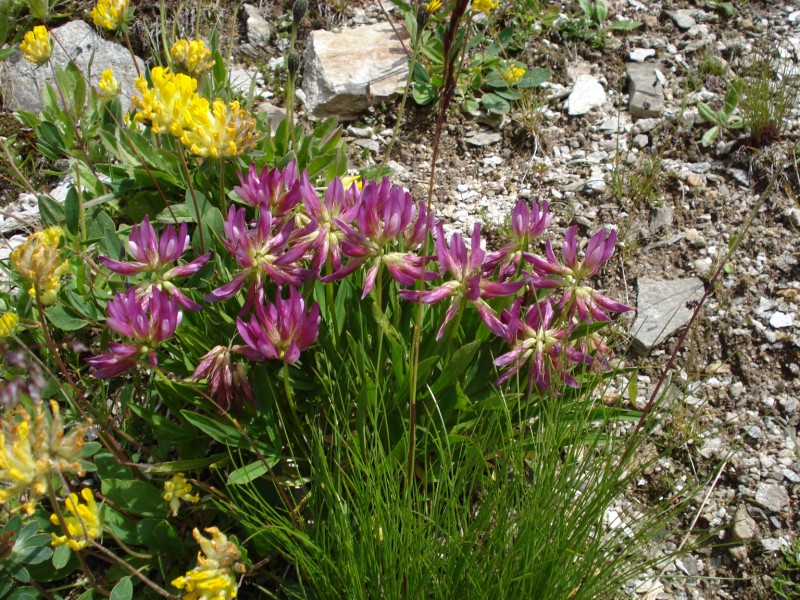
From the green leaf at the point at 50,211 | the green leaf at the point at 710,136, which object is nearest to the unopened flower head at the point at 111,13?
the green leaf at the point at 50,211

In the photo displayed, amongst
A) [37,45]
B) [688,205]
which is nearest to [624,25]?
[688,205]

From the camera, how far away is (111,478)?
212 centimetres

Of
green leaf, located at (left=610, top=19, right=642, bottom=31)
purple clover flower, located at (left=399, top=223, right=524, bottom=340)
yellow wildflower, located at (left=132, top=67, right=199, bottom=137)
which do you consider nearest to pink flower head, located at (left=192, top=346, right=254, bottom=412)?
purple clover flower, located at (left=399, top=223, right=524, bottom=340)

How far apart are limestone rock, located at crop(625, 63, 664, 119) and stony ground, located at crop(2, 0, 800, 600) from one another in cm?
4

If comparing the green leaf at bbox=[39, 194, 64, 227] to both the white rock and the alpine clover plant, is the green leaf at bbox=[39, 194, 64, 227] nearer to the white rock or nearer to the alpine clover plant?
the alpine clover plant

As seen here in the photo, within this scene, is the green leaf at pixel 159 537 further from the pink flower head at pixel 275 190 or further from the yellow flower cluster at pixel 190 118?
the yellow flower cluster at pixel 190 118

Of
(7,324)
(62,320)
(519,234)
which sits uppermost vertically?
(519,234)

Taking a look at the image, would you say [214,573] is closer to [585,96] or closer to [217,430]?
[217,430]

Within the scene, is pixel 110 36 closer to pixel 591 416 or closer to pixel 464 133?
pixel 464 133

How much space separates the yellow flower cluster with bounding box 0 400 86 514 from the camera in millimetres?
1371

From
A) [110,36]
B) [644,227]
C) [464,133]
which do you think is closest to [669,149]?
[644,227]

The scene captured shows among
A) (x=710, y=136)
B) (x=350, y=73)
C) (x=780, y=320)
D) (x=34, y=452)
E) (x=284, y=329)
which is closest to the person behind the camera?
(x=34, y=452)

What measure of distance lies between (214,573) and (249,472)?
0.35m

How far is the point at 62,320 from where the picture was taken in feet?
7.72
